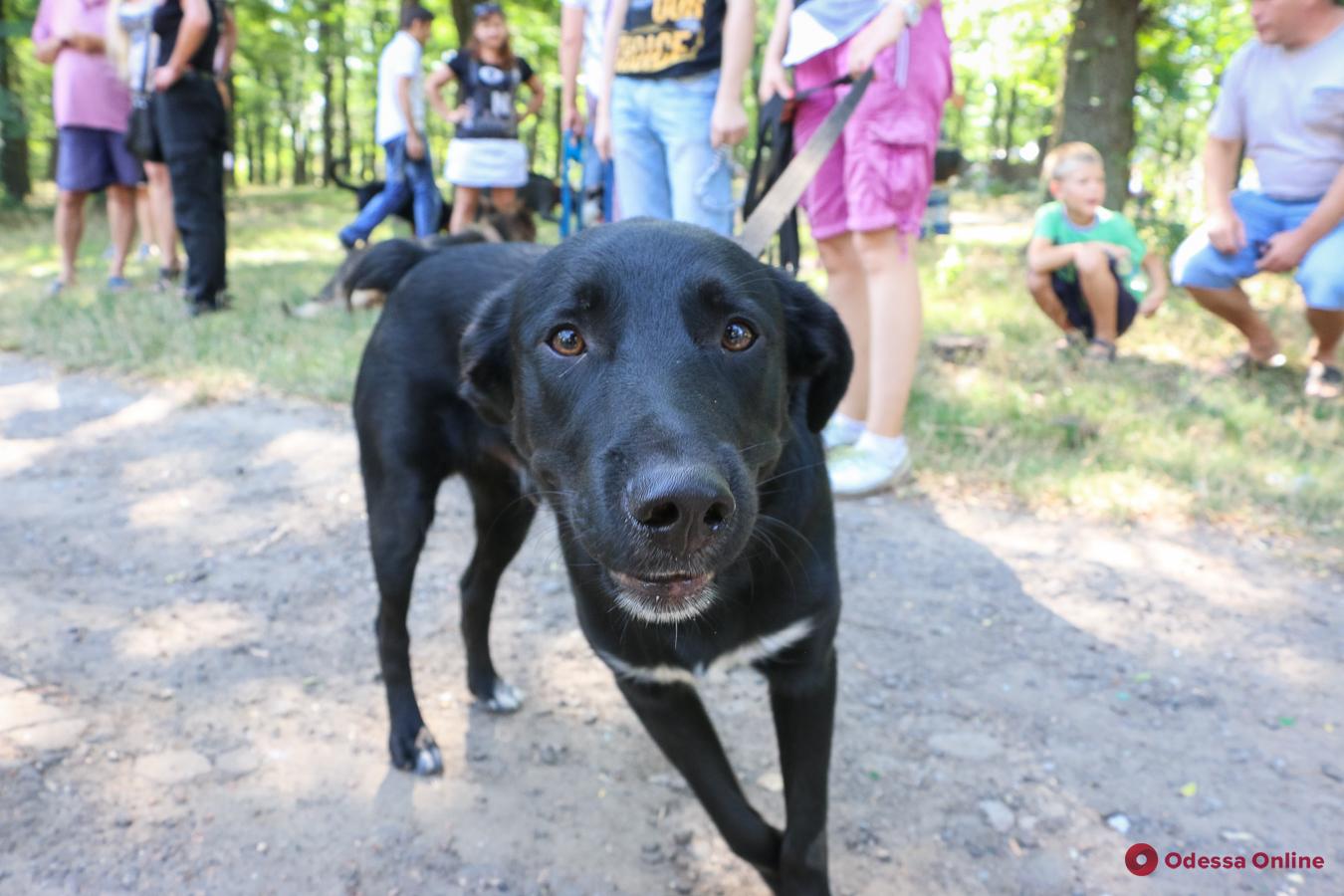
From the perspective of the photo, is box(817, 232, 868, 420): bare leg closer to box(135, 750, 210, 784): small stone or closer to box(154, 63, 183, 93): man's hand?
box(135, 750, 210, 784): small stone

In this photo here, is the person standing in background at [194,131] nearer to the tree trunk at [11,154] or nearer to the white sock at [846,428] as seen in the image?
the white sock at [846,428]

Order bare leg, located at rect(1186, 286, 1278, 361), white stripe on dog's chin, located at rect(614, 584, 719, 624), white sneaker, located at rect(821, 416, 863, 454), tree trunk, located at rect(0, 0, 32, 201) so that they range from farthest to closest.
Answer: tree trunk, located at rect(0, 0, 32, 201), bare leg, located at rect(1186, 286, 1278, 361), white sneaker, located at rect(821, 416, 863, 454), white stripe on dog's chin, located at rect(614, 584, 719, 624)

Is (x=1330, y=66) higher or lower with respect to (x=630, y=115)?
higher

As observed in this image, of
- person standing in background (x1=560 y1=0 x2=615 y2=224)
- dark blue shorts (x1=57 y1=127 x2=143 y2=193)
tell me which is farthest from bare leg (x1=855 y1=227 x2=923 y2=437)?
dark blue shorts (x1=57 y1=127 x2=143 y2=193)

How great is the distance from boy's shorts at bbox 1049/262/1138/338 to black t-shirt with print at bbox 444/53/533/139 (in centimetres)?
442

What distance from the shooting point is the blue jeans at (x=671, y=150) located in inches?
151

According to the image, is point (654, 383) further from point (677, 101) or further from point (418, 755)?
point (677, 101)

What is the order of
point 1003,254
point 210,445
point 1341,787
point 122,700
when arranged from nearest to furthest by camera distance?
point 1341,787 → point 122,700 → point 210,445 → point 1003,254

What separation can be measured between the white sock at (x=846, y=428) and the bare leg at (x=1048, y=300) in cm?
226

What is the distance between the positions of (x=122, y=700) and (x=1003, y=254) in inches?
331

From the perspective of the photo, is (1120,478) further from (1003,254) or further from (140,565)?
(1003,254)

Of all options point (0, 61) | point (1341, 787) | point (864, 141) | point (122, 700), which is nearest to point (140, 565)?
point (122, 700)

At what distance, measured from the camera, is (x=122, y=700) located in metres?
2.55

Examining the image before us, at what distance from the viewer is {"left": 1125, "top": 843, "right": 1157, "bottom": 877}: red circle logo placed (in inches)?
78.4
